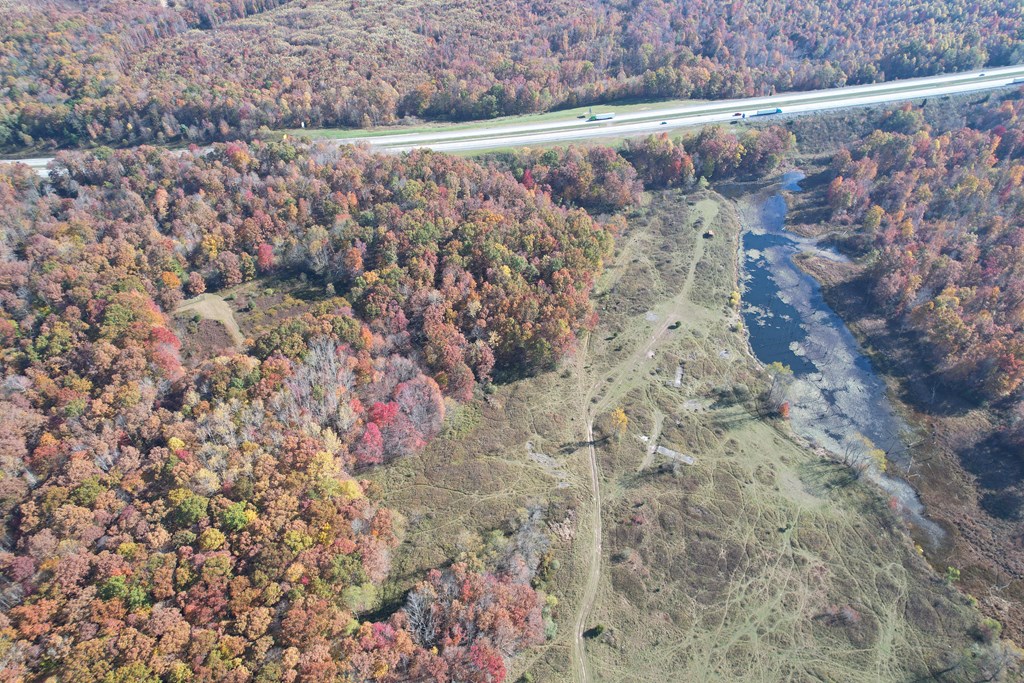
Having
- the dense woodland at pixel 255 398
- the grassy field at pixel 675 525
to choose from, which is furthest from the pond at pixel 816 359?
the dense woodland at pixel 255 398

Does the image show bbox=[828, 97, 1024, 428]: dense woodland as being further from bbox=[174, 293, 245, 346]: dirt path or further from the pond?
bbox=[174, 293, 245, 346]: dirt path

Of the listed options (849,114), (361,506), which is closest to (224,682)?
(361,506)

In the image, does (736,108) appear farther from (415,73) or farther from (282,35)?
(282,35)

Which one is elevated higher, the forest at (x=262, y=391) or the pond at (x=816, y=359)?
the forest at (x=262, y=391)

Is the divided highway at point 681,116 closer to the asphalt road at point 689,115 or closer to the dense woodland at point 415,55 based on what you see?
the asphalt road at point 689,115

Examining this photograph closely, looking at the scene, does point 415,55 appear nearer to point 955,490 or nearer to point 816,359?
point 816,359

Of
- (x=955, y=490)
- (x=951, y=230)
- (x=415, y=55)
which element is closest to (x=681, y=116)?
(x=951, y=230)

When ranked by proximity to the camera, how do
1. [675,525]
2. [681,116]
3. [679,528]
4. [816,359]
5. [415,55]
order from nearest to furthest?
1. [679,528]
2. [675,525]
3. [816,359]
4. [681,116]
5. [415,55]

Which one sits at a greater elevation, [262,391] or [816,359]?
[262,391]
